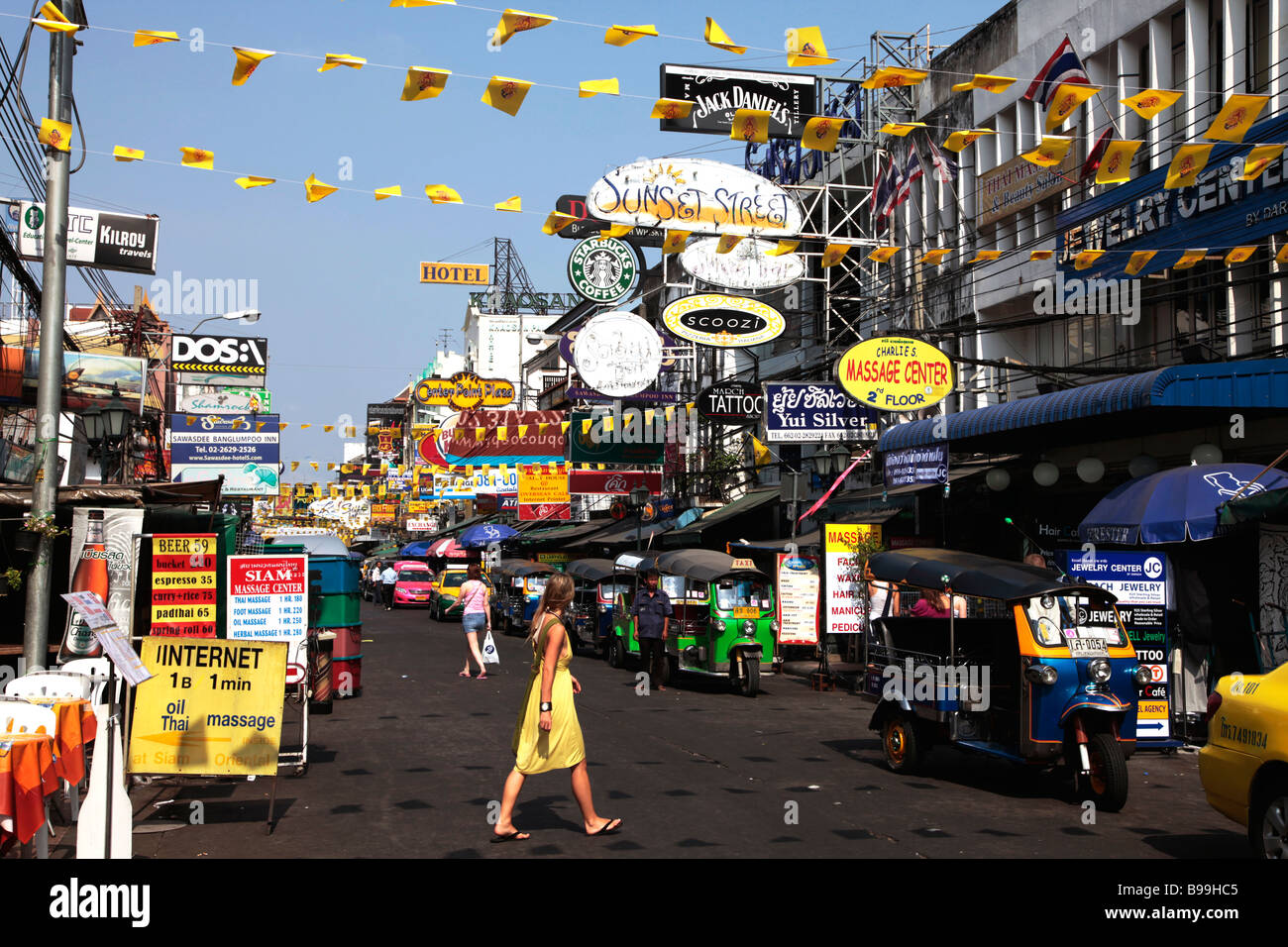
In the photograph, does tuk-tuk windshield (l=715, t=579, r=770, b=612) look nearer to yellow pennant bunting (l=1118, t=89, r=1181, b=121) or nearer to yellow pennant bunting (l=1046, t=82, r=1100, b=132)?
yellow pennant bunting (l=1046, t=82, r=1100, b=132)

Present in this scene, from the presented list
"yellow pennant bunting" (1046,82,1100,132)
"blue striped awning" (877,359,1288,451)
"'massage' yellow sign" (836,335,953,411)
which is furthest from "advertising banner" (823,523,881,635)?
"yellow pennant bunting" (1046,82,1100,132)

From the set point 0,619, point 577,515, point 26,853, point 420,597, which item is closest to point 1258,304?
point 26,853

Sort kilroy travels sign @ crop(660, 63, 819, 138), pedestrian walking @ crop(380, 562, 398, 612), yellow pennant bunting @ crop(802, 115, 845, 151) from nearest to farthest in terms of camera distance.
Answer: yellow pennant bunting @ crop(802, 115, 845, 151) → kilroy travels sign @ crop(660, 63, 819, 138) → pedestrian walking @ crop(380, 562, 398, 612)

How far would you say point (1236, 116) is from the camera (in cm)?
1017

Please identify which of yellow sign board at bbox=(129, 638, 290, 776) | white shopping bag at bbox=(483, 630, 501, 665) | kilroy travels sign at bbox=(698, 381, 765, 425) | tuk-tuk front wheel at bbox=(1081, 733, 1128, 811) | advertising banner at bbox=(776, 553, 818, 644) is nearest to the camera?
yellow sign board at bbox=(129, 638, 290, 776)

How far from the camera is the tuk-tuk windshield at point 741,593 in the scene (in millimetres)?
19047

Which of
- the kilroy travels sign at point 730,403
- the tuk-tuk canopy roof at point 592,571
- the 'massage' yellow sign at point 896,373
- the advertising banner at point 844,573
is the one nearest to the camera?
the 'massage' yellow sign at point 896,373

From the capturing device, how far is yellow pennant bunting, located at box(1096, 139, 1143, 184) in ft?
35.6

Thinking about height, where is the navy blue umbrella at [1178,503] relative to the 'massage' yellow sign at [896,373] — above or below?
below

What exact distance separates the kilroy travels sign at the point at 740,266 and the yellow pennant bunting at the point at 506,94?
13280 mm

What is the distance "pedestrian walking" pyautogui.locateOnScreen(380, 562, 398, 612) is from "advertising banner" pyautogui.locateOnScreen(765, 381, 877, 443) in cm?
3101

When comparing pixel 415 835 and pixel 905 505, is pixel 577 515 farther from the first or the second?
pixel 415 835

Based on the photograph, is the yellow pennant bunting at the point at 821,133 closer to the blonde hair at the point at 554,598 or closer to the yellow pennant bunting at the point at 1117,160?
the yellow pennant bunting at the point at 1117,160

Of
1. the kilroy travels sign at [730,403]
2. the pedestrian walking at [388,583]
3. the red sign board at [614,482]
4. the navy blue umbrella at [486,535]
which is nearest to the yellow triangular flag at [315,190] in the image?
the kilroy travels sign at [730,403]
